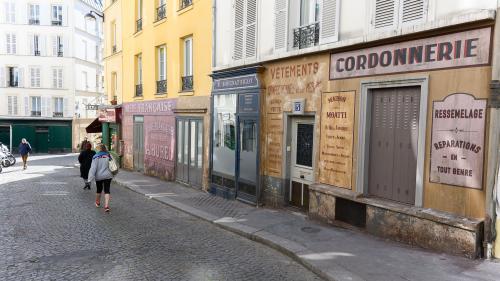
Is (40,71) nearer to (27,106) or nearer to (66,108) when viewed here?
(27,106)

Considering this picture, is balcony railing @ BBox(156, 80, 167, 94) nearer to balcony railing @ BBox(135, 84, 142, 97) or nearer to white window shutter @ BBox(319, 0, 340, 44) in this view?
balcony railing @ BBox(135, 84, 142, 97)

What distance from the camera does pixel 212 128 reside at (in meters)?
11.9

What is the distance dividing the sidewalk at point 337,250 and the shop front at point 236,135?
0.75m

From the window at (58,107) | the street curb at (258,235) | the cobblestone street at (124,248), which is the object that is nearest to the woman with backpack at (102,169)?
the cobblestone street at (124,248)

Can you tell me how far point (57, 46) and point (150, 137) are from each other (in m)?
25.4

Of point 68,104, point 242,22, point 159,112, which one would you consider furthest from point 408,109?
point 68,104

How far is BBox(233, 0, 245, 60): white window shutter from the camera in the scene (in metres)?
10.7

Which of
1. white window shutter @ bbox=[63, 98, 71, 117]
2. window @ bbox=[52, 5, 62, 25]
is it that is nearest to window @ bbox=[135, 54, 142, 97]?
white window shutter @ bbox=[63, 98, 71, 117]

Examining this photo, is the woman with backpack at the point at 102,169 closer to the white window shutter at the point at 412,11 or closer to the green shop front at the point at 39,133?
the white window shutter at the point at 412,11

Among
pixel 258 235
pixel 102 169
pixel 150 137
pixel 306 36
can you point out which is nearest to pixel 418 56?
pixel 306 36

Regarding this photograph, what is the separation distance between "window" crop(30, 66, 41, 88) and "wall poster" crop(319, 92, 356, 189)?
35.2 metres

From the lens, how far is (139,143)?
1812 cm

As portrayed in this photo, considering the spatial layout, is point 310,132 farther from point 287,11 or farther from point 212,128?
point 212,128

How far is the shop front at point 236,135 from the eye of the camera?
32.8 ft
